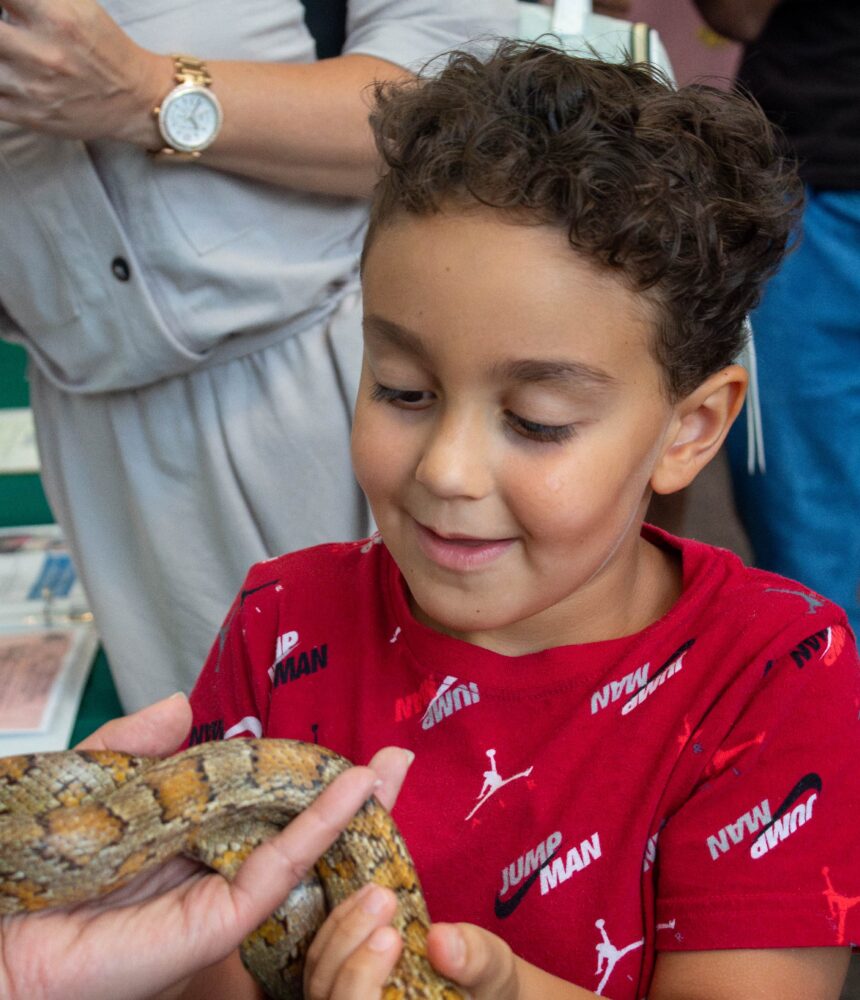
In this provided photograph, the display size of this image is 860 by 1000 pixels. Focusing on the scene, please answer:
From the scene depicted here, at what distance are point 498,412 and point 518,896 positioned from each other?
498 mm

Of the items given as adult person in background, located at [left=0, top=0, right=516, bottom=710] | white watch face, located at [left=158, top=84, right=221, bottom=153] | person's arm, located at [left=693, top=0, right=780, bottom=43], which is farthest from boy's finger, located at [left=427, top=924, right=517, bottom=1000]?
person's arm, located at [left=693, top=0, right=780, bottom=43]

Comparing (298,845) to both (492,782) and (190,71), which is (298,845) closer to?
(492,782)

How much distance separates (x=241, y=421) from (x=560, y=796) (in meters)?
0.99

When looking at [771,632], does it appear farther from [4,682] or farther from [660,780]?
[4,682]

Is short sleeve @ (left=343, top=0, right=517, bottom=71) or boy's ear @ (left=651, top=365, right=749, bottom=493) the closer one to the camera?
boy's ear @ (left=651, top=365, right=749, bottom=493)

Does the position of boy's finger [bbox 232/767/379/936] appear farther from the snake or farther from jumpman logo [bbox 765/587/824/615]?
jumpman logo [bbox 765/587/824/615]

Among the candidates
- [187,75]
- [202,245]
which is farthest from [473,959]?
[187,75]

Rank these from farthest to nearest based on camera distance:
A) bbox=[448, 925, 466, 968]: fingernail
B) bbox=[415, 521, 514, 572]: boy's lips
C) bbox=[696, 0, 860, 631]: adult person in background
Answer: bbox=[696, 0, 860, 631]: adult person in background
bbox=[415, 521, 514, 572]: boy's lips
bbox=[448, 925, 466, 968]: fingernail

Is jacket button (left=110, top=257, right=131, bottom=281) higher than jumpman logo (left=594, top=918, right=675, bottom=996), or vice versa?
jacket button (left=110, top=257, right=131, bottom=281)

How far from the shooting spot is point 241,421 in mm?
1946

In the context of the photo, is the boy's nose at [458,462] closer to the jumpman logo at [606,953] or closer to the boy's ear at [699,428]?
the boy's ear at [699,428]

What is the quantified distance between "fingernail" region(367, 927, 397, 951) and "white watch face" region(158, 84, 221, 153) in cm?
119

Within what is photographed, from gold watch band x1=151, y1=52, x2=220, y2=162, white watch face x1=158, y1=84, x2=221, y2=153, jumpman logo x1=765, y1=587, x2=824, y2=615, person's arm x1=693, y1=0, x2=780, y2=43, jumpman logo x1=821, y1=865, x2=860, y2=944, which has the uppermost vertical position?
person's arm x1=693, y1=0, x2=780, y2=43

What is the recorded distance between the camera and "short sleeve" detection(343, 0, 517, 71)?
70.3 inches
